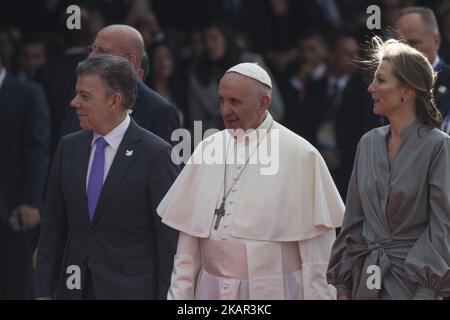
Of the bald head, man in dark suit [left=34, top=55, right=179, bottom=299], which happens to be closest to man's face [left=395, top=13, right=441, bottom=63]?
the bald head

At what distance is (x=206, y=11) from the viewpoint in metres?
14.4

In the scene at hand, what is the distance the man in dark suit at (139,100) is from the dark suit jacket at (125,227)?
92cm

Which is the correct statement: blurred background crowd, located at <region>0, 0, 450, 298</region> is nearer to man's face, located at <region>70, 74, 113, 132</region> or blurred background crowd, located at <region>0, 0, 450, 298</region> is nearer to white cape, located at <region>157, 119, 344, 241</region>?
man's face, located at <region>70, 74, 113, 132</region>

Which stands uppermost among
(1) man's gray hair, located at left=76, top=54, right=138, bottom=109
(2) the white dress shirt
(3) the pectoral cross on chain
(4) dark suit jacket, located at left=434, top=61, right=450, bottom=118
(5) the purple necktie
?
(1) man's gray hair, located at left=76, top=54, right=138, bottom=109

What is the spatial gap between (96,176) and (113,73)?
593mm

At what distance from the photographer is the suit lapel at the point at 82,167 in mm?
7430

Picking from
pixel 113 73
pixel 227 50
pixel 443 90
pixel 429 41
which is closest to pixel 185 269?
pixel 113 73

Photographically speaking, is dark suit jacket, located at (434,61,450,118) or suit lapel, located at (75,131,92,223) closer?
suit lapel, located at (75,131,92,223)

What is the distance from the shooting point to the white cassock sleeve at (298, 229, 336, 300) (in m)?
6.83

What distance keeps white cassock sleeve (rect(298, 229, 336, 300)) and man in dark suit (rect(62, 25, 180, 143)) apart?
5.81 ft

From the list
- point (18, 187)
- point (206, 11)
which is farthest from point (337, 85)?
point (18, 187)

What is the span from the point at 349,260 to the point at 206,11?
806cm

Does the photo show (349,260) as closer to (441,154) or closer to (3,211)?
(441,154)

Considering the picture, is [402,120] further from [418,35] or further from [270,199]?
[418,35]
